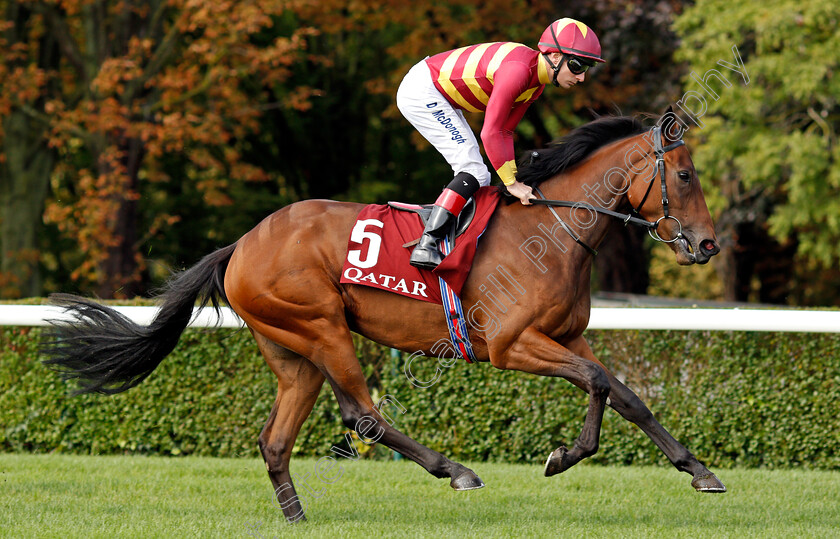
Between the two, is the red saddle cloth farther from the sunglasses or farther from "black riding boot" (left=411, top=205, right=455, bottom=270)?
the sunglasses

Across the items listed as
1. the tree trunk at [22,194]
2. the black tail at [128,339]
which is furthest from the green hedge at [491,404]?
the tree trunk at [22,194]

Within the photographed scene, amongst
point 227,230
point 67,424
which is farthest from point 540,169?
point 227,230

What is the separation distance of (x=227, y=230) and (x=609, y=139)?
39.6 feet

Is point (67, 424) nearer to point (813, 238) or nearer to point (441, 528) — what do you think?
point (441, 528)

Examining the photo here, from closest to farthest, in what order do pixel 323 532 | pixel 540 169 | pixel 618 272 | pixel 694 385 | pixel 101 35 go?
pixel 323 532 < pixel 540 169 < pixel 694 385 < pixel 101 35 < pixel 618 272

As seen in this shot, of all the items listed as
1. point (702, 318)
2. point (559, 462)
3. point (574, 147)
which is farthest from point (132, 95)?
point (559, 462)

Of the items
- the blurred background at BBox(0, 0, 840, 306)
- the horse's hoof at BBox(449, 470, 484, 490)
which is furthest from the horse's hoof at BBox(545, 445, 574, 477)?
the blurred background at BBox(0, 0, 840, 306)

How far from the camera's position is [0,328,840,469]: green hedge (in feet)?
19.3

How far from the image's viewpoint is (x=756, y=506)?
472 cm

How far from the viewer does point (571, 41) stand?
4016 millimetres

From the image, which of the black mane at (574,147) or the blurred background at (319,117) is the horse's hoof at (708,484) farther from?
the blurred background at (319,117)

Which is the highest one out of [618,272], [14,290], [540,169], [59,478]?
[540,169]

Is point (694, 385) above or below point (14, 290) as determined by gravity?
above

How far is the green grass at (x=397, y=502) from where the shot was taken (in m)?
4.14
